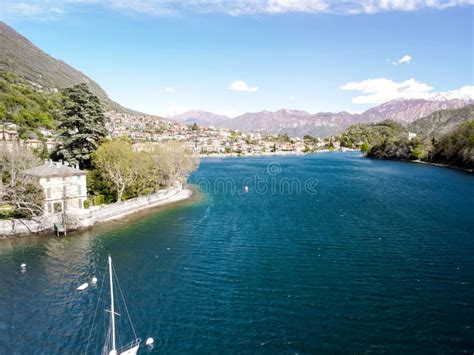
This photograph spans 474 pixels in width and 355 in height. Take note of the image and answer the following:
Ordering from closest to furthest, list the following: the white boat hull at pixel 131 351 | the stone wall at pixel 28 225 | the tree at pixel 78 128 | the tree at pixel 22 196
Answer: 1. the white boat hull at pixel 131 351
2. the stone wall at pixel 28 225
3. the tree at pixel 22 196
4. the tree at pixel 78 128

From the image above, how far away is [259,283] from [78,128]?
41.5 metres

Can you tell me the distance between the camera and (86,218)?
132 feet

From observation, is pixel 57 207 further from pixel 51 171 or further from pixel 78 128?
pixel 78 128

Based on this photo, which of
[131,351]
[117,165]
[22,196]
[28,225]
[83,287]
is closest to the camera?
[131,351]

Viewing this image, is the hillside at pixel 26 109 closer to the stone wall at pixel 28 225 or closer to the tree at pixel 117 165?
the tree at pixel 117 165

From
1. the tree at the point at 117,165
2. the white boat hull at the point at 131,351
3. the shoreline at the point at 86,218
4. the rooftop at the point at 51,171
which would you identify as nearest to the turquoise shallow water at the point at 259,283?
the white boat hull at the point at 131,351

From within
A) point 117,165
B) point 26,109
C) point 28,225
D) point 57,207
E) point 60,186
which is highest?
point 26,109

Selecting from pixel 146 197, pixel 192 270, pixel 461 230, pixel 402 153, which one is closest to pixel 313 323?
pixel 192 270

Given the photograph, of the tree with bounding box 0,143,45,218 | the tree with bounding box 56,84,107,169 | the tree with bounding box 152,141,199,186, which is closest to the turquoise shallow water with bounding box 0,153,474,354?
the tree with bounding box 0,143,45,218

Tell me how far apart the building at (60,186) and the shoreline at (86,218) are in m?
1.95

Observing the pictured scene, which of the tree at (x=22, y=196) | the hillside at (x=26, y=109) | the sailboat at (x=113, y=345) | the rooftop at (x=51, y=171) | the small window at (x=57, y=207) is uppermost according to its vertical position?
the hillside at (x=26, y=109)

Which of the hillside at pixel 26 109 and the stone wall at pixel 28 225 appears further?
the hillside at pixel 26 109

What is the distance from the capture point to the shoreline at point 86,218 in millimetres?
36719

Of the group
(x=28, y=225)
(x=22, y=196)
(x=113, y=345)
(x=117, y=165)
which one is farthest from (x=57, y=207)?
(x=113, y=345)
